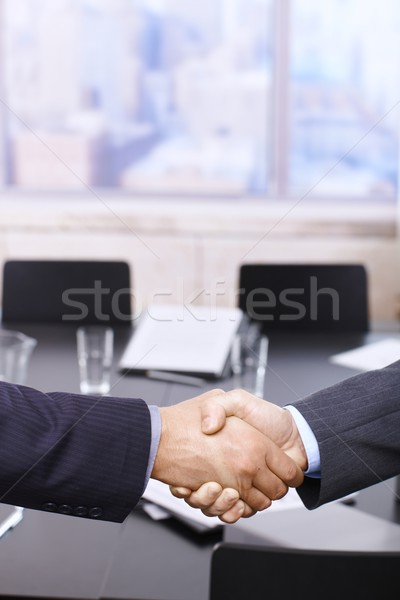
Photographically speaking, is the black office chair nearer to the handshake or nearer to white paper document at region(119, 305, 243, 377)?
the handshake

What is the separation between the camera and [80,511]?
116cm

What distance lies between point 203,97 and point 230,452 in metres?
2.46

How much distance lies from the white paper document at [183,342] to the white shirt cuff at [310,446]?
437 mm

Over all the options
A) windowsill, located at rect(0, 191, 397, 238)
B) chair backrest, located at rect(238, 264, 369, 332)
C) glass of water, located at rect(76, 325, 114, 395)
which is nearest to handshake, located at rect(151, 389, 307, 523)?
glass of water, located at rect(76, 325, 114, 395)

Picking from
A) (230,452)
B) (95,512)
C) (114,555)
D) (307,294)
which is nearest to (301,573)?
(114,555)

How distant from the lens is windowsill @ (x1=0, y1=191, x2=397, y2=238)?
3428mm

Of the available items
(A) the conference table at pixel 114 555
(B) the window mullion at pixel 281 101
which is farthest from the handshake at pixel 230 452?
(B) the window mullion at pixel 281 101

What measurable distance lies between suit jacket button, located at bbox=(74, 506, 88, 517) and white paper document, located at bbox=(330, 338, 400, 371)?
0.90m

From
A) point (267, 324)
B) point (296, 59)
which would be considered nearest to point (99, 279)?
point (267, 324)

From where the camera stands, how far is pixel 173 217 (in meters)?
3.44

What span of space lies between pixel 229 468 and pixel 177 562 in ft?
1.20

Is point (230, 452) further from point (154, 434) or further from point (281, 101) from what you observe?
point (281, 101)

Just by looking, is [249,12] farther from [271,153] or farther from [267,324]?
[267,324]

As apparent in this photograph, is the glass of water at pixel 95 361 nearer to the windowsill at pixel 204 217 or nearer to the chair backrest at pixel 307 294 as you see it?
the chair backrest at pixel 307 294
